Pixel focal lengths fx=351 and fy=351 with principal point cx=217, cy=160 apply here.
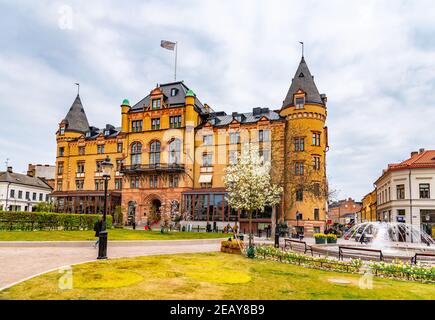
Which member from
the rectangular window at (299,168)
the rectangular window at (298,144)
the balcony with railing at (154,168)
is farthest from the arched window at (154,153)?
the rectangular window at (299,168)

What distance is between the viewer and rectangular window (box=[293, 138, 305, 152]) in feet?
153

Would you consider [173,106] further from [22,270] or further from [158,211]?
[22,270]

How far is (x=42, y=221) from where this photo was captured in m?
29.5

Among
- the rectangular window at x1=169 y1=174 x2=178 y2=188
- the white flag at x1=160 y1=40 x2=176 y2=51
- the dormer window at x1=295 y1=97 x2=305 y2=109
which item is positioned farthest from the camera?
the white flag at x1=160 y1=40 x2=176 y2=51

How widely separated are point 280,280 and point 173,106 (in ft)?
146

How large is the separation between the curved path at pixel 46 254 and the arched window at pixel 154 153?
93.5 ft

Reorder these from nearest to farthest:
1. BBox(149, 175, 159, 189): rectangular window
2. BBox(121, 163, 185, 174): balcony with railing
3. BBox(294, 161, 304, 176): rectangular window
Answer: BBox(294, 161, 304, 176): rectangular window
BBox(121, 163, 185, 174): balcony with railing
BBox(149, 175, 159, 189): rectangular window

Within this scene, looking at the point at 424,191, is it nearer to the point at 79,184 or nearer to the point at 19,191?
the point at 79,184

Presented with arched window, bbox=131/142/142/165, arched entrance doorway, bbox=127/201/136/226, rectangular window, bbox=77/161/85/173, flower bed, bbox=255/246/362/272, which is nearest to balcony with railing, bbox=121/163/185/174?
arched window, bbox=131/142/142/165

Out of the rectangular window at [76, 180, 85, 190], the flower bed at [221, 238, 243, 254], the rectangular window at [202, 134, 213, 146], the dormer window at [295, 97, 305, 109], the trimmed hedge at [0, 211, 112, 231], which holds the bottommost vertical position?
the flower bed at [221, 238, 243, 254]

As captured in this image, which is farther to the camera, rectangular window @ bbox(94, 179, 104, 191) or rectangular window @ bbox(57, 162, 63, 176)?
rectangular window @ bbox(57, 162, 63, 176)

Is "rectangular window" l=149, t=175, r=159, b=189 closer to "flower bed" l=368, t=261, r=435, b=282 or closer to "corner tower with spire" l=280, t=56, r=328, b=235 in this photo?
"corner tower with spire" l=280, t=56, r=328, b=235

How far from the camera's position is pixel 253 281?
12.1 meters
